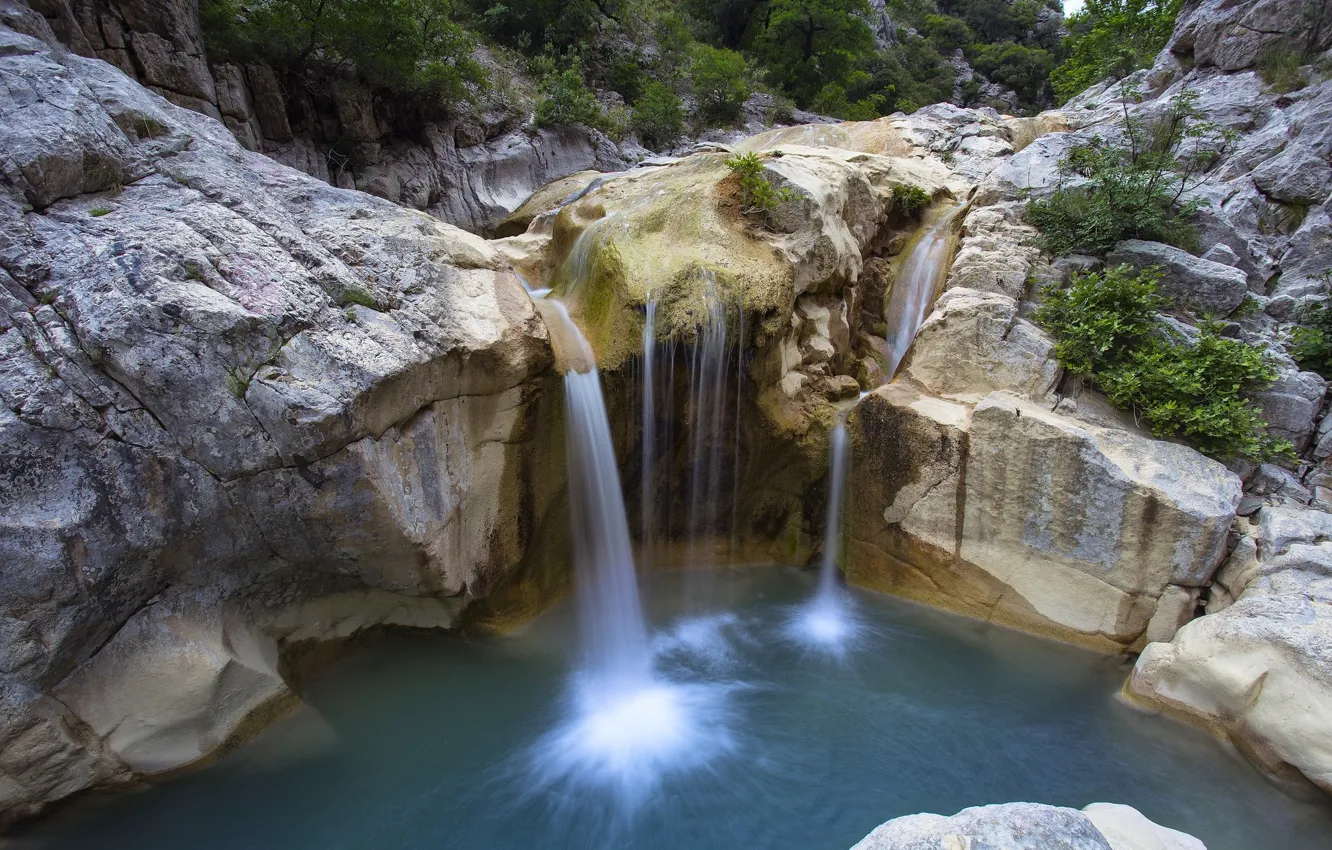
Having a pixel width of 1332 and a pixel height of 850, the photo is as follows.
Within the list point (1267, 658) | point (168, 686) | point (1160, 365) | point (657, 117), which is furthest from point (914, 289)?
point (657, 117)

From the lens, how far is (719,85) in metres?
18.8

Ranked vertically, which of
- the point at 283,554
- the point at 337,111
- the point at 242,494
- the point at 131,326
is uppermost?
the point at 337,111

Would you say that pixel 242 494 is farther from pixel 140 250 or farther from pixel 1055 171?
pixel 1055 171

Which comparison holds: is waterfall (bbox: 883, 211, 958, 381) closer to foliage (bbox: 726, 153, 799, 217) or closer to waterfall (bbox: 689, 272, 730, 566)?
foliage (bbox: 726, 153, 799, 217)

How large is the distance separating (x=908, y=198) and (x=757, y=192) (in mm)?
4258

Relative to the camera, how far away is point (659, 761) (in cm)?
557

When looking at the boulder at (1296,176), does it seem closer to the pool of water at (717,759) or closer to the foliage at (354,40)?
the pool of water at (717,759)

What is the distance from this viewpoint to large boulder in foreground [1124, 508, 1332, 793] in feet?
16.1

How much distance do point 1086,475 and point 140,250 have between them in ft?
28.4

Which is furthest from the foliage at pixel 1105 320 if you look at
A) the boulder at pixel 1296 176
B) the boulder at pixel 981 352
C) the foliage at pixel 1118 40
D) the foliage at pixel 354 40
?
the foliage at pixel 354 40

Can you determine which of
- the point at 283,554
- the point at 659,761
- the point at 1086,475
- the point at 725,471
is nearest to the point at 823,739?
the point at 659,761

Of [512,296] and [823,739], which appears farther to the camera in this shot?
[512,296]

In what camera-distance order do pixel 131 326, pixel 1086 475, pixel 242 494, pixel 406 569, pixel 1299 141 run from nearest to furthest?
pixel 131 326
pixel 242 494
pixel 406 569
pixel 1086 475
pixel 1299 141

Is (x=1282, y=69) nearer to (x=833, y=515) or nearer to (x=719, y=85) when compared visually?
(x=833, y=515)
